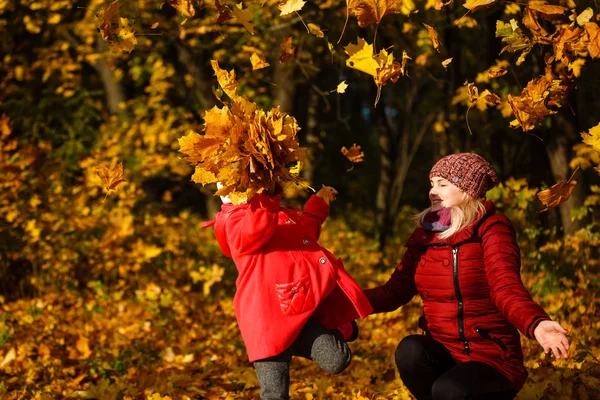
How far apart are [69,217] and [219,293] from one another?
1650mm

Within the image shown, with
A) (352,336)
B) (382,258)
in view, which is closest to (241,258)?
(352,336)

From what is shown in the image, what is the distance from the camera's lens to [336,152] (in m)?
17.1

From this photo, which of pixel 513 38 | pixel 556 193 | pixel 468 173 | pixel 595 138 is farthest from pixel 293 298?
pixel 513 38

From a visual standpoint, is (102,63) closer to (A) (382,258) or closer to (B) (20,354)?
(A) (382,258)

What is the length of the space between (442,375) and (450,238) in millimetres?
561

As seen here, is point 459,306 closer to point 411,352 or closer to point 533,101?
point 411,352

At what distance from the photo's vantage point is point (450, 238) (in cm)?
323

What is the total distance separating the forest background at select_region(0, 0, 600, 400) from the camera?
3.78m

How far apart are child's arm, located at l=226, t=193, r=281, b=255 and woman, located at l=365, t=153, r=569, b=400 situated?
0.75 metres

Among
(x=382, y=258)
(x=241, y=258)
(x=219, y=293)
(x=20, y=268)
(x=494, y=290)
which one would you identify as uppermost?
(x=241, y=258)

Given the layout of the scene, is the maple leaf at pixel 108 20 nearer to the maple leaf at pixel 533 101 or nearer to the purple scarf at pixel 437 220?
the purple scarf at pixel 437 220

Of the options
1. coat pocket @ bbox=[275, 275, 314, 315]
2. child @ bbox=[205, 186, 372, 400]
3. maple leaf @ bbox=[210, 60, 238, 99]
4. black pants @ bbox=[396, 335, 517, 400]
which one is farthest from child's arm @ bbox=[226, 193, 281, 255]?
black pants @ bbox=[396, 335, 517, 400]

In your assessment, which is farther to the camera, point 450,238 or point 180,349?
point 180,349

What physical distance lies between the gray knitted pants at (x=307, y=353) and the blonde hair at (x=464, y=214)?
65cm
